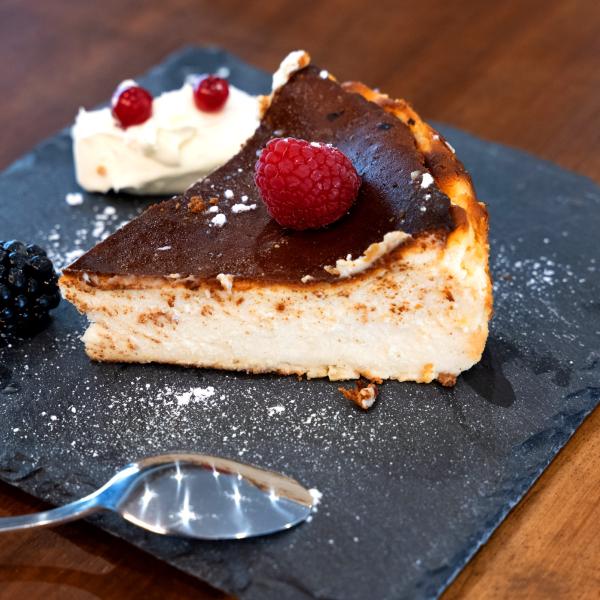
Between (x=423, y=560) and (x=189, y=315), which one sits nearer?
(x=423, y=560)

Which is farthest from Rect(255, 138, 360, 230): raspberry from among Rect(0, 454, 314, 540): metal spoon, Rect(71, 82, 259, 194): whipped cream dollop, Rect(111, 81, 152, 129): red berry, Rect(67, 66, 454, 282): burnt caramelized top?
Rect(111, 81, 152, 129): red berry

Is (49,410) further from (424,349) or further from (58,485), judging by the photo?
(424,349)

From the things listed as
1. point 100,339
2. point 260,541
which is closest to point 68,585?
point 260,541

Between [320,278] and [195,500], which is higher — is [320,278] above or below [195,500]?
above

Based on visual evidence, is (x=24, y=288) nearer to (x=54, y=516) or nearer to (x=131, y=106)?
(x=54, y=516)

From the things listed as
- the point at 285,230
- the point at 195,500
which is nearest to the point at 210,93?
the point at 285,230

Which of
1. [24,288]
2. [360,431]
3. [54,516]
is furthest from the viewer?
[24,288]

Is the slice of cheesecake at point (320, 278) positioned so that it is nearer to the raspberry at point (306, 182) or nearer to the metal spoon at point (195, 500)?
the raspberry at point (306, 182)
